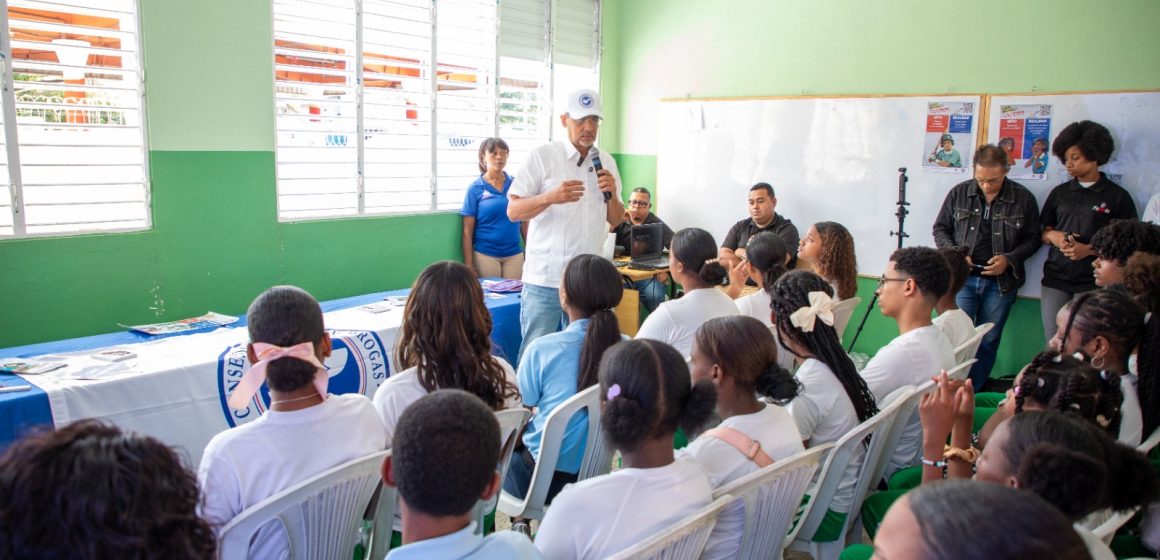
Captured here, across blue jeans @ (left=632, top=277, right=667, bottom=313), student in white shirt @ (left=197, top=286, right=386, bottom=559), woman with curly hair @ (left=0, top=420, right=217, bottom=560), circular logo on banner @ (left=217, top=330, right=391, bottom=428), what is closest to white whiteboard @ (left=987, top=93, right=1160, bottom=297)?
blue jeans @ (left=632, top=277, right=667, bottom=313)

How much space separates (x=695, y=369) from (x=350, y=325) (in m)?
2.19

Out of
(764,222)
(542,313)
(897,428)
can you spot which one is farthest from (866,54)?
(897,428)

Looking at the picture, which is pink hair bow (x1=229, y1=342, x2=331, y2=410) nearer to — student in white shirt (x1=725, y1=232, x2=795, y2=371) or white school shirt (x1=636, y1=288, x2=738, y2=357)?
white school shirt (x1=636, y1=288, x2=738, y2=357)

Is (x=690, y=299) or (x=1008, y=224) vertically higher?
(x=1008, y=224)

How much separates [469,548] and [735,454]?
773 millimetres

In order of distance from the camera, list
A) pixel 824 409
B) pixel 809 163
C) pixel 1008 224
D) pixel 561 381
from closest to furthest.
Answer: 1. pixel 824 409
2. pixel 561 381
3. pixel 1008 224
4. pixel 809 163

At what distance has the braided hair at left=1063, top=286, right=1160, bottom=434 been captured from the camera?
2.13 meters

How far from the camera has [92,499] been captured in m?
0.85

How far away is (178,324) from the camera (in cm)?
366

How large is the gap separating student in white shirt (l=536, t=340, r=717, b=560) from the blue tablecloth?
909 mm

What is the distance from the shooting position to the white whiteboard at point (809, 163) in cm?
528

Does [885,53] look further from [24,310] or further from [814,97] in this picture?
[24,310]

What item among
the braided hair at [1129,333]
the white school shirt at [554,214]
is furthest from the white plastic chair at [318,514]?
the white school shirt at [554,214]

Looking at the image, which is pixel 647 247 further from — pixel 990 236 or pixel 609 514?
pixel 609 514
